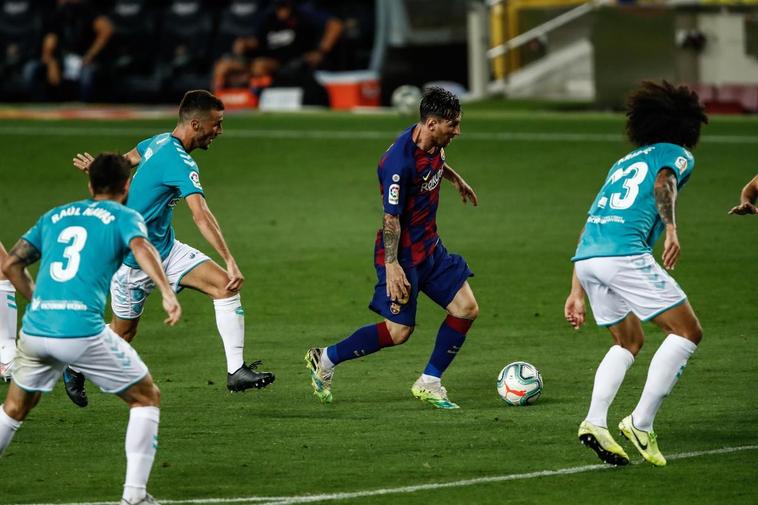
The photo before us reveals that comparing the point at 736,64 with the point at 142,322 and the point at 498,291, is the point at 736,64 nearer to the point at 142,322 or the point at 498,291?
the point at 498,291

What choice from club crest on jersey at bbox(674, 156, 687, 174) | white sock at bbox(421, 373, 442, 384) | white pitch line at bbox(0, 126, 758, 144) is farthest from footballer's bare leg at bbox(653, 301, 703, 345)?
white pitch line at bbox(0, 126, 758, 144)

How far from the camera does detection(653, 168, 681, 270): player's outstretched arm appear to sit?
328 inches

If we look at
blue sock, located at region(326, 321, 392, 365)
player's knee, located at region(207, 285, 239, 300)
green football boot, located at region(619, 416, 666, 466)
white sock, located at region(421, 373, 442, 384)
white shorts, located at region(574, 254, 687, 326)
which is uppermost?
white shorts, located at region(574, 254, 687, 326)

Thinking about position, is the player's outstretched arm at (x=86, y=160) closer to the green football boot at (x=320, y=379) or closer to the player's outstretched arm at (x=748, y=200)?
the green football boot at (x=320, y=379)

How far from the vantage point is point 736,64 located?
81.3 ft

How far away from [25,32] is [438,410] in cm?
2397

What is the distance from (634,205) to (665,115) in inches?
22.0

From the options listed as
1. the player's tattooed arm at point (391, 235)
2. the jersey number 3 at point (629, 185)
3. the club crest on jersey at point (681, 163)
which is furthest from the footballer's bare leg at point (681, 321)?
the player's tattooed arm at point (391, 235)

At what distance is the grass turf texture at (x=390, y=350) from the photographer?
8.39 meters

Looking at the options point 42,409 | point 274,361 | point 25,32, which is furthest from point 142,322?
point 25,32

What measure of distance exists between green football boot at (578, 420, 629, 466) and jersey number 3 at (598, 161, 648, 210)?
1.24 metres

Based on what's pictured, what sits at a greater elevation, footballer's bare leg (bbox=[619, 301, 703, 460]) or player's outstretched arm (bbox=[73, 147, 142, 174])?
player's outstretched arm (bbox=[73, 147, 142, 174])

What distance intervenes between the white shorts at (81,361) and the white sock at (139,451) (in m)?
0.20

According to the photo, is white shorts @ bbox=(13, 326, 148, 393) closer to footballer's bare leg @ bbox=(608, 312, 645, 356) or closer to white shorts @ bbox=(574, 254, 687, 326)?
white shorts @ bbox=(574, 254, 687, 326)
